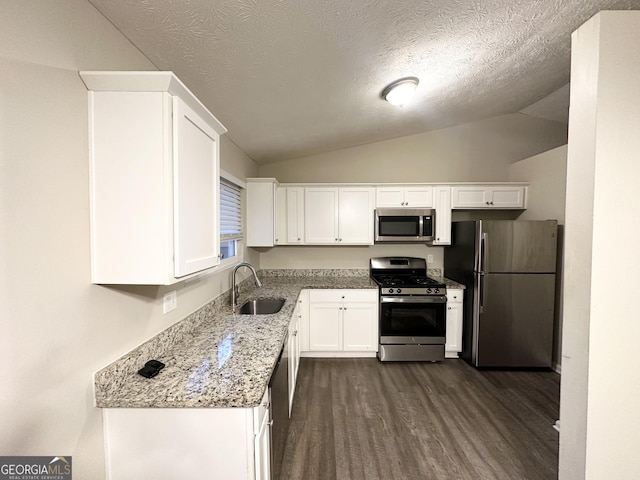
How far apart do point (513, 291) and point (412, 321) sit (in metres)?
1.10

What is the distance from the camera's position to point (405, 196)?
3.31m

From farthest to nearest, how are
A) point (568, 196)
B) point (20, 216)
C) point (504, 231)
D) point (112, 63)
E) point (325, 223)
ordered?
point (325, 223), point (504, 231), point (568, 196), point (112, 63), point (20, 216)

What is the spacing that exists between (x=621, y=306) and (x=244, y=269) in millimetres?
2772

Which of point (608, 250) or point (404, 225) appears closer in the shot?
point (608, 250)

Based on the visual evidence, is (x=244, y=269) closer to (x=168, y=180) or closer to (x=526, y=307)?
(x=168, y=180)

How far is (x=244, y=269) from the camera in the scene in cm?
292

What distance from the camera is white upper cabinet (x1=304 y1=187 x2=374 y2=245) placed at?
3.33 meters

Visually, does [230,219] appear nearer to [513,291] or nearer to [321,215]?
[321,215]

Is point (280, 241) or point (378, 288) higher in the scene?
point (280, 241)

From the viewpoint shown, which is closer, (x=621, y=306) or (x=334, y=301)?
(x=621, y=306)

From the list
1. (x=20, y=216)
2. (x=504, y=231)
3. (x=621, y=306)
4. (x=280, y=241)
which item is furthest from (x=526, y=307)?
(x=20, y=216)

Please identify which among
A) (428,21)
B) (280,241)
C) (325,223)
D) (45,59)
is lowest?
(280,241)

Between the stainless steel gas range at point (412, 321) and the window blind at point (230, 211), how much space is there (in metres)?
1.74

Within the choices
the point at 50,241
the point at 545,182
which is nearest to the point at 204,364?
the point at 50,241
